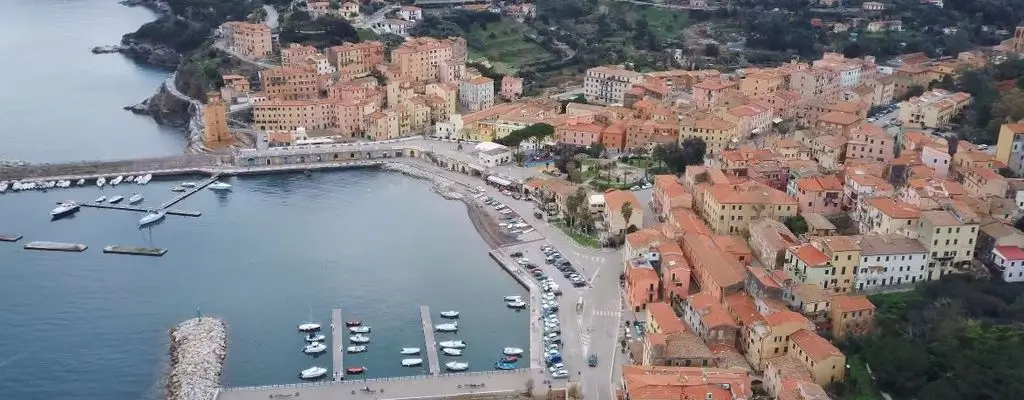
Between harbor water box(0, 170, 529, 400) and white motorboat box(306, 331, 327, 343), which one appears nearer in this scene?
harbor water box(0, 170, 529, 400)

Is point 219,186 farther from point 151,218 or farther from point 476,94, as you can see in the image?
point 476,94

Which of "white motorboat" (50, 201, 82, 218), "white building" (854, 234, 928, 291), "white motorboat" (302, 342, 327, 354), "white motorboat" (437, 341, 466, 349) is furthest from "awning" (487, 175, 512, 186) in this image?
"white motorboat" (50, 201, 82, 218)

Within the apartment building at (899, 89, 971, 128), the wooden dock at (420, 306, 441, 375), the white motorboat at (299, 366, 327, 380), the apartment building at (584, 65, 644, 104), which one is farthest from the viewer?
the apartment building at (584, 65, 644, 104)

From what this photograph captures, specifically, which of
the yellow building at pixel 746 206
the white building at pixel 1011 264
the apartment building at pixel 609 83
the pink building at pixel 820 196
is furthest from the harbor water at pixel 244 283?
the apartment building at pixel 609 83

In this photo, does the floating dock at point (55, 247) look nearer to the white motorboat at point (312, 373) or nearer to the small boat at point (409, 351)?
the white motorboat at point (312, 373)

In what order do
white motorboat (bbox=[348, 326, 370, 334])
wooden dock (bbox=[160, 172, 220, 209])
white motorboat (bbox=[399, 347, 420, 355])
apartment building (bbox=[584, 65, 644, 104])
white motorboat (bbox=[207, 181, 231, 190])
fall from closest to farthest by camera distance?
white motorboat (bbox=[399, 347, 420, 355]), white motorboat (bbox=[348, 326, 370, 334]), wooden dock (bbox=[160, 172, 220, 209]), white motorboat (bbox=[207, 181, 231, 190]), apartment building (bbox=[584, 65, 644, 104])

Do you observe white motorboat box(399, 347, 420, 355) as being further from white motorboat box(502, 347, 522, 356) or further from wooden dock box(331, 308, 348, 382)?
white motorboat box(502, 347, 522, 356)

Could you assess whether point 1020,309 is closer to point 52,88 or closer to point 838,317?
point 838,317
